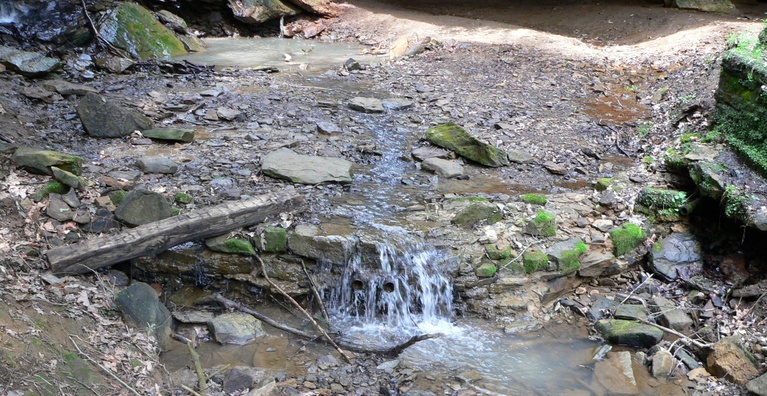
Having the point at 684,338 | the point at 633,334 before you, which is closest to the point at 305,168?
the point at 633,334

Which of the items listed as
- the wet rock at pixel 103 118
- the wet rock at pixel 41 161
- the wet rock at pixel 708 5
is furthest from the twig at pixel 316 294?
the wet rock at pixel 708 5

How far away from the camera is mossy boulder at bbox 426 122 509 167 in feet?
23.8

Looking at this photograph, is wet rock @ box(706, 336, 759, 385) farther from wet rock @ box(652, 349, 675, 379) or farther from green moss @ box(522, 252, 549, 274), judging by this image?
green moss @ box(522, 252, 549, 274)

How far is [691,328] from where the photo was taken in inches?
207

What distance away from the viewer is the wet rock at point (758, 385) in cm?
426

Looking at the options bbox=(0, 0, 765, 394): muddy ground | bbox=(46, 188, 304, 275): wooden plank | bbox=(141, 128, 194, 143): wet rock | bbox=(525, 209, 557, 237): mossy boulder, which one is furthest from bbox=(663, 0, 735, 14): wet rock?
bbox=(46, 188, 304, 275): wooden plank

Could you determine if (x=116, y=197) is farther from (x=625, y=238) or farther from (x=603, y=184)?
(x=603, y=184)

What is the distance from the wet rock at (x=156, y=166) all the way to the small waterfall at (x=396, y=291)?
2.25 metres

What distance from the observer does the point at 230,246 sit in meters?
5.18

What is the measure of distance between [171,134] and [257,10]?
9.01 metres

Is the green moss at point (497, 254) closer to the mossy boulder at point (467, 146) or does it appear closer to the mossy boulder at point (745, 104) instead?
the mossy boulder at point (467, 146)

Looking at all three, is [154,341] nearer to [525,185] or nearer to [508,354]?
[508,354]

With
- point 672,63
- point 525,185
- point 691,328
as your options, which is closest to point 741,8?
point 672,63

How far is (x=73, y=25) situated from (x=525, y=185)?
8.55 meters
